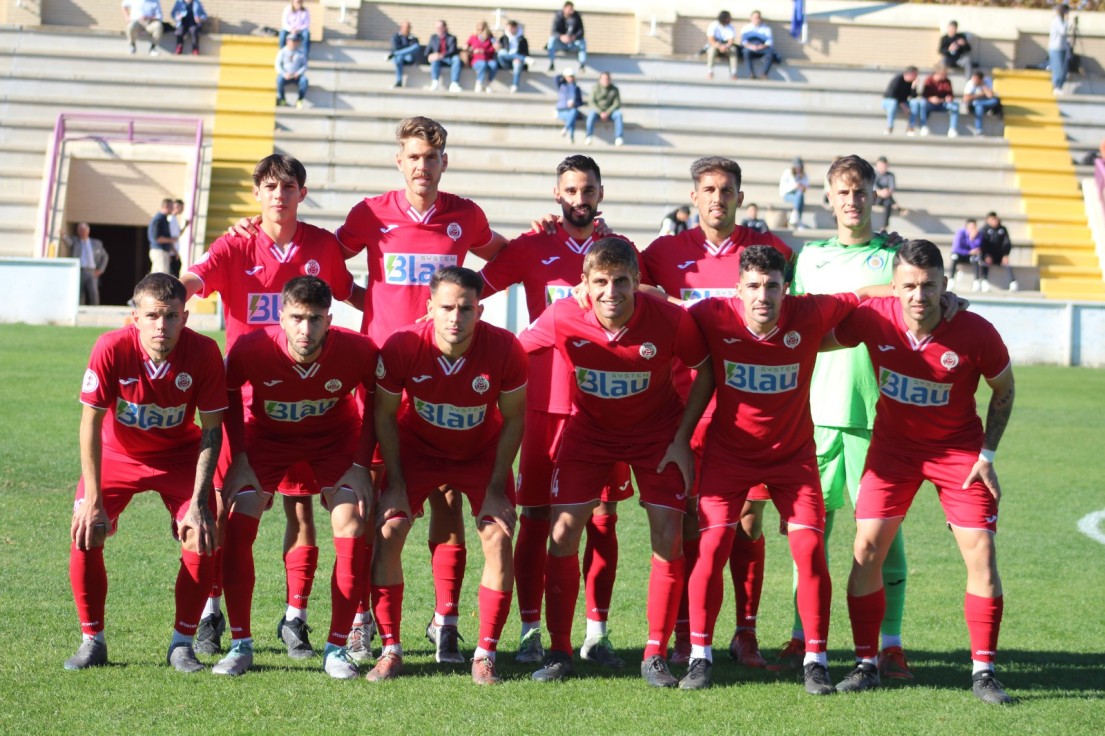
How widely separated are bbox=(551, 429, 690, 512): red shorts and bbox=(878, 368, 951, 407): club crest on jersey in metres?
1.01

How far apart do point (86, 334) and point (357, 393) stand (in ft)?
41.8

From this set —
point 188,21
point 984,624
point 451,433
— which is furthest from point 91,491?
point 188,21

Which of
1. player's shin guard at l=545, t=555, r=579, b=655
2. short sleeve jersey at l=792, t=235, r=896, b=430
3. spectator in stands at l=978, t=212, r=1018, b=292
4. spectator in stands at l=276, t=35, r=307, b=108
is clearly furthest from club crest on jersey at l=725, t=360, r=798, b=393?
spectator in stands at l=276, t=35, r=307, b=108

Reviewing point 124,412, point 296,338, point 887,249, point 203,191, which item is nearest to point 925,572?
point 887,249

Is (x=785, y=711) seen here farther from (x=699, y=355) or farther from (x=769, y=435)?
(x=699, y=355)

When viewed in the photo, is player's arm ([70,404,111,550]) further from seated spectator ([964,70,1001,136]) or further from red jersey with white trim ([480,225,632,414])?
seated spectator ([964,70,1001,136])

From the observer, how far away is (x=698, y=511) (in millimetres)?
5656

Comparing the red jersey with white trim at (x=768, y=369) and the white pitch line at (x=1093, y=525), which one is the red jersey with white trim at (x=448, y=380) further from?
the white pitch line at (x=1093, y=525)

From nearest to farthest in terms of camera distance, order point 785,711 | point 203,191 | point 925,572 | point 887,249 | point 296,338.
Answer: point 785,711, point 296,338, point 887,249, point 925,572, point 203,191

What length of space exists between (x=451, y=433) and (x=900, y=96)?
2239cm

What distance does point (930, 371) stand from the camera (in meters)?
5.54

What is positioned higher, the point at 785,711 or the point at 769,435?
the point at 769,435

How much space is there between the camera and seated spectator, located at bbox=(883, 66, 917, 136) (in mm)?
25812

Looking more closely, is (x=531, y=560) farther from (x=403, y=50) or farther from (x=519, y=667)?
(x=403, y=50)
